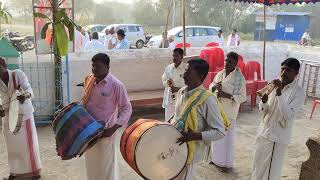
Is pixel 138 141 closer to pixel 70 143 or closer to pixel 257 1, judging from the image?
pixel 70 143

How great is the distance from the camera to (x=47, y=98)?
7203 millimetres

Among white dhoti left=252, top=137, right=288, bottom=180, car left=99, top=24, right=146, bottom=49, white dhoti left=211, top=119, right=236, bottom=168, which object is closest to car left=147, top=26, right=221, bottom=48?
car left=99, top=24, right=146, bottom=49

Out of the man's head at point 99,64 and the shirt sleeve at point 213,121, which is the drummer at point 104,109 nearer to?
the man's head at point 99,64

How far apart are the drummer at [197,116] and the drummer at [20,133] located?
2109 mm

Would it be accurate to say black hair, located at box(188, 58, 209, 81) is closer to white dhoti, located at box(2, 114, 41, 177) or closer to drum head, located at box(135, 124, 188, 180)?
drum head, located at box(135, 124, 188, 180)

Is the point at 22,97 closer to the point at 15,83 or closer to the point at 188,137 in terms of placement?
the point at 15,83

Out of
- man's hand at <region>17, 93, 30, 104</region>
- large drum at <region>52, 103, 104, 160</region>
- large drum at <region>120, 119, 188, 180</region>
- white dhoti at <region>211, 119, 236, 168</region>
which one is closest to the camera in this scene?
large drum at <region>120, 119, 188, 180</region>

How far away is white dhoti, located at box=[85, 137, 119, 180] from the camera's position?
374 centimetres

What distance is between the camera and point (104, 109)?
145 inches

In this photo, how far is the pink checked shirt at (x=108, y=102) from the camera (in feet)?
12.0

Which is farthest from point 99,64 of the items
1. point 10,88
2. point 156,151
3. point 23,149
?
point 23,149

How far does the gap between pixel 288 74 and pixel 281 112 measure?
38 centimetres

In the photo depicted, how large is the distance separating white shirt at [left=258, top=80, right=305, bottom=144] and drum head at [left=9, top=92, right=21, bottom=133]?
271cm

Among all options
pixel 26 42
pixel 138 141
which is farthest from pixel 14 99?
pixel 26 42
